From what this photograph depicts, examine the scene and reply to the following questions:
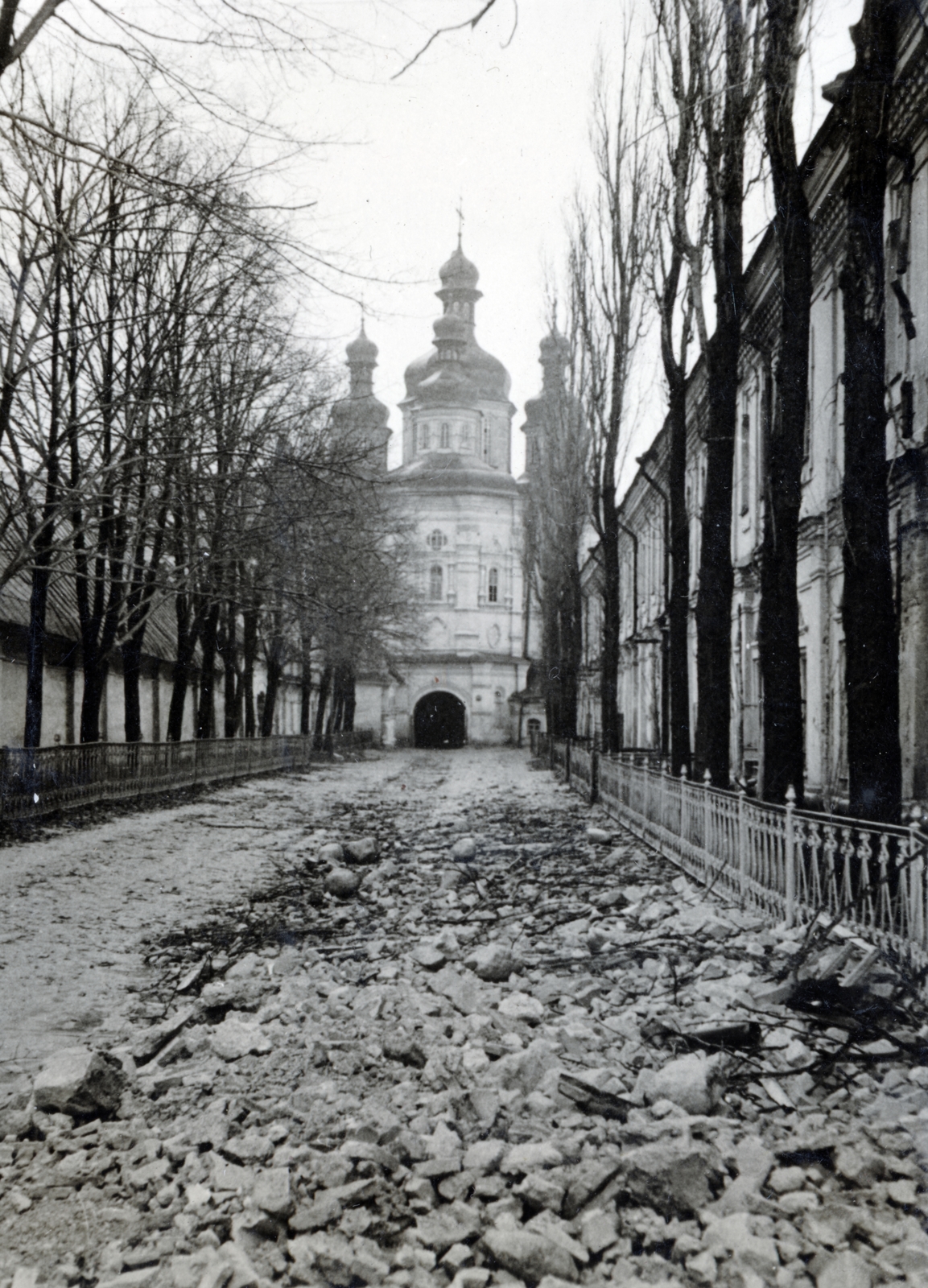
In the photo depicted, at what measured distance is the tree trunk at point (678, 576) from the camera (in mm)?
15086

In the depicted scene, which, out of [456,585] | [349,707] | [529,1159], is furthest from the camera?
[456,585]

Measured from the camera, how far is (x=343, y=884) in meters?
9.66

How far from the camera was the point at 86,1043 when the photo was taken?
17.4 feet

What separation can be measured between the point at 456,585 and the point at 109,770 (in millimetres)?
41100

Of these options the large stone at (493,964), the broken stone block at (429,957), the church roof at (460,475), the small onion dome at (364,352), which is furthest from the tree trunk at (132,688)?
the small onion dome at (364,352)

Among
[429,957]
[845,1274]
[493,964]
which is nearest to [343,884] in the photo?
[429,957]

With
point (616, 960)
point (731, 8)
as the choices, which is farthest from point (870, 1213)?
point (731, 8)

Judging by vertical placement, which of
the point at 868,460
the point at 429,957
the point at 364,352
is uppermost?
the point at 364,352

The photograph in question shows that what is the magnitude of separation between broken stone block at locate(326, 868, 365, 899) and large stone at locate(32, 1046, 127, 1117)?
16.5 feet

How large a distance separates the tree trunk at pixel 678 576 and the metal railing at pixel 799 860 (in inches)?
103

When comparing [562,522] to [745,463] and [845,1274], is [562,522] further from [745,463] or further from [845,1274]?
[845,1274]

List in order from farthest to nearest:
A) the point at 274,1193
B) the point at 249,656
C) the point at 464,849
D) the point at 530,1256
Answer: the point at 249,656 → the point at 464,849 → the point at 274,1193 → the point at 530,1256

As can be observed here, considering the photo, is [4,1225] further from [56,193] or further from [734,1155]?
[56,193]

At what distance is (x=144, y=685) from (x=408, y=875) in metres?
24.5
